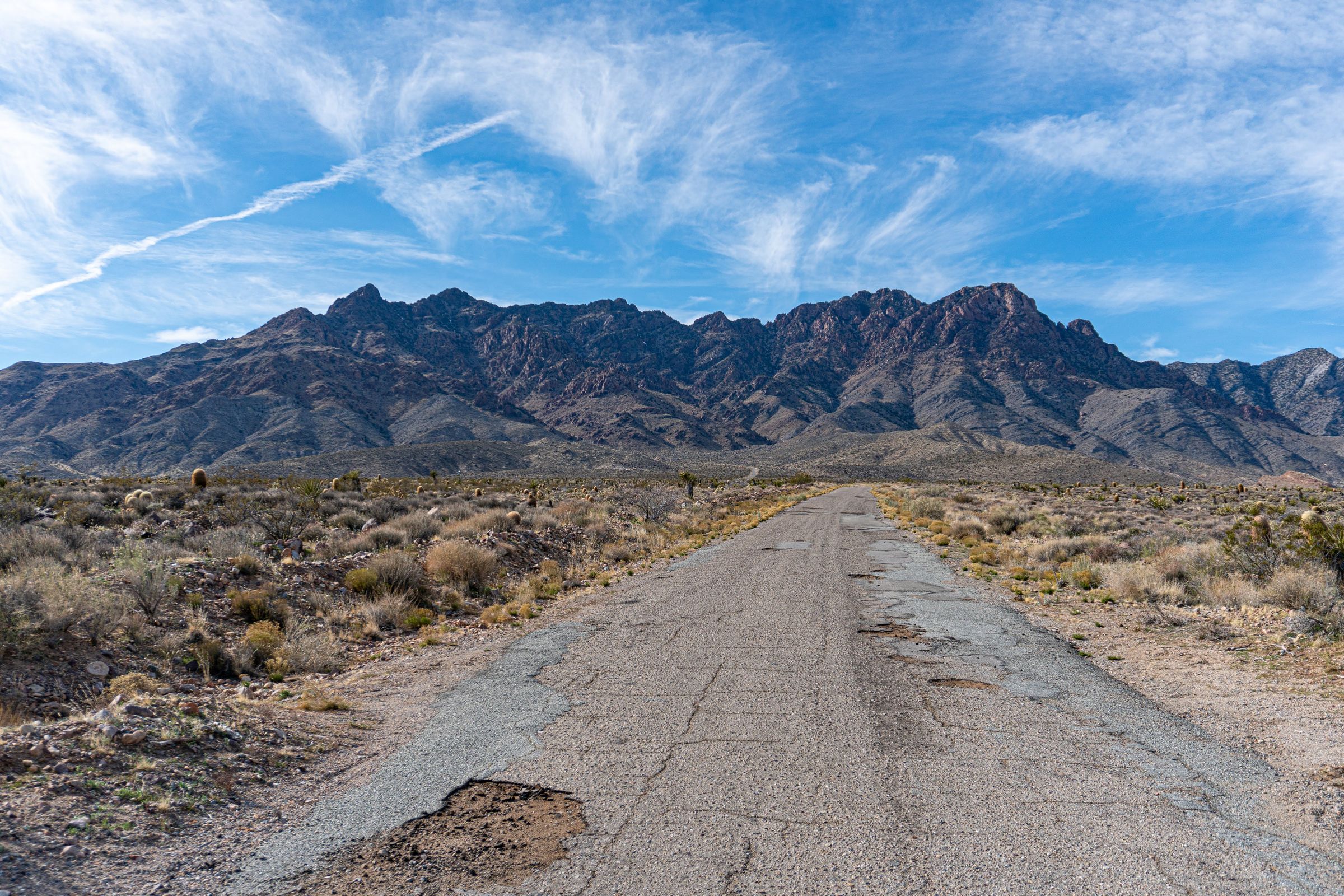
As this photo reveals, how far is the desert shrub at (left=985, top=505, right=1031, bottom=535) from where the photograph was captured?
25250 millimetres

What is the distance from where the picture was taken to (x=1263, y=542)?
13.3 meters

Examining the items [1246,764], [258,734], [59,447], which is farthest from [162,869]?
[59,447]

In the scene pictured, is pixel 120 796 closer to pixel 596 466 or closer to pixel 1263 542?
pixel 1263 542

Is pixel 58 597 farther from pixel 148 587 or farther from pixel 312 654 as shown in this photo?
pixel 312 654

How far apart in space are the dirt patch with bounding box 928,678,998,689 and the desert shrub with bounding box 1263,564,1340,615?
205 inches

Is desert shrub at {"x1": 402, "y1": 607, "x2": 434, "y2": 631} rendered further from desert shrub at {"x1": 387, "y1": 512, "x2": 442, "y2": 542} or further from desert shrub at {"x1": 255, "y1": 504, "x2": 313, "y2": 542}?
desert shrub at {"x1": 255, "y1": 504, "x2": 313, "y2": 542}

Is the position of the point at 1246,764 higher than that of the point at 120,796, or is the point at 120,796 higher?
the point at 120,796

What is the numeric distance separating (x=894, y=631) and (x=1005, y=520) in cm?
1907

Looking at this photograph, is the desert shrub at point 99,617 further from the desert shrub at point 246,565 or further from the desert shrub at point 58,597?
the desert shrub at point 246,565

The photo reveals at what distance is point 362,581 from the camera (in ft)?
36.2

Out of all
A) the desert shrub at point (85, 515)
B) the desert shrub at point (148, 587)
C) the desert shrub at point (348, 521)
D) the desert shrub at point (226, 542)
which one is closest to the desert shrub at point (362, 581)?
the desert shrub at point (226, 542)

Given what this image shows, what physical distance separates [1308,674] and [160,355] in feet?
749

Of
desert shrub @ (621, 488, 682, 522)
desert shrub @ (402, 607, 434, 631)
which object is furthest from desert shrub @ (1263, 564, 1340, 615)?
desert shrub @ (621, 488, 682, 522)

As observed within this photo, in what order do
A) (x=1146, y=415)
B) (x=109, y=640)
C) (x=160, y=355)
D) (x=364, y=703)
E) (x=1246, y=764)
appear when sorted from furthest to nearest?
1. (x=160, y=355)
2. (x=1146, y=415)
3. (x=109, y=640)
4. (x=364, y=703)
5. (x=1246, y=764)
